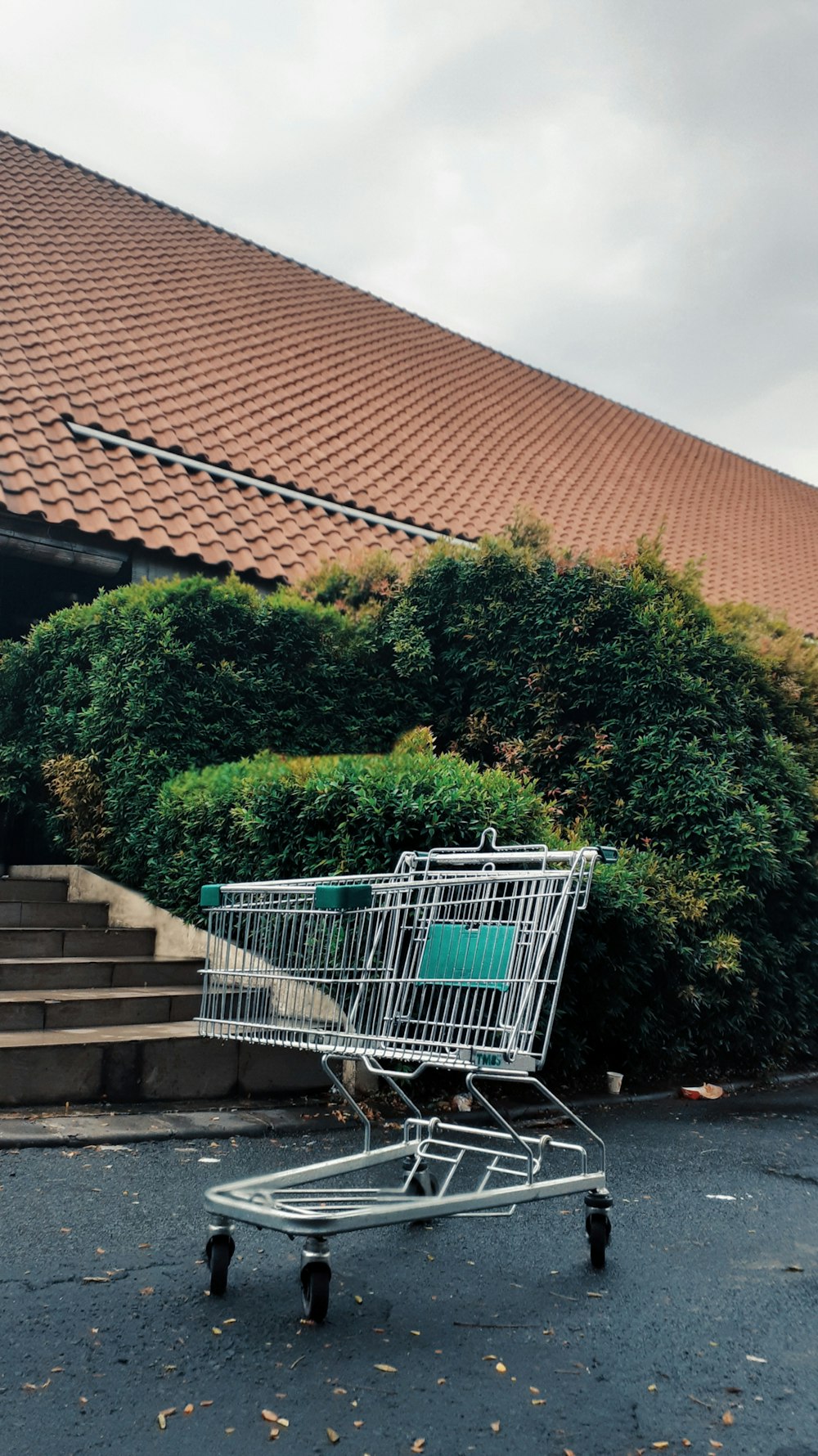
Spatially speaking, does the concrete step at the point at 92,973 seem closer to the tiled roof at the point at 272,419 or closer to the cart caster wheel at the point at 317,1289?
the cart caster wheel at the point at 317,1289

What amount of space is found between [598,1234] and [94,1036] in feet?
9.05

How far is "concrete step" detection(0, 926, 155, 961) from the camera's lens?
661cm

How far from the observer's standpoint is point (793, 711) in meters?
7.80

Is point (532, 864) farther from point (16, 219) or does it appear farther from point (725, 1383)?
point (16, 219)

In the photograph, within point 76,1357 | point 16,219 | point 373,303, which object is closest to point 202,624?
point 76,1357

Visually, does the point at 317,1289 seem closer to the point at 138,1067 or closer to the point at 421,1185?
the point at 421,1185

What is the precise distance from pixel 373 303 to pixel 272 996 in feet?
53.9

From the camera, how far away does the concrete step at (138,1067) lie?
495cm

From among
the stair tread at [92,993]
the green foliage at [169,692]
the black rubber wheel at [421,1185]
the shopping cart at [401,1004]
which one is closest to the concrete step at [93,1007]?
the stair tread at [92,993]

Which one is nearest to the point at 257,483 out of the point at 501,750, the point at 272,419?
the point at 272,419

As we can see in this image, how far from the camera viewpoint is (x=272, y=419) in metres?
12.5

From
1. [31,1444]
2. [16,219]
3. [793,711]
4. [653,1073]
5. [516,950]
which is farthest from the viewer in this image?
[16,219]

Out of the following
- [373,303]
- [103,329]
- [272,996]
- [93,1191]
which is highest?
[373,303]

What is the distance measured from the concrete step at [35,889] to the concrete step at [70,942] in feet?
2.44
